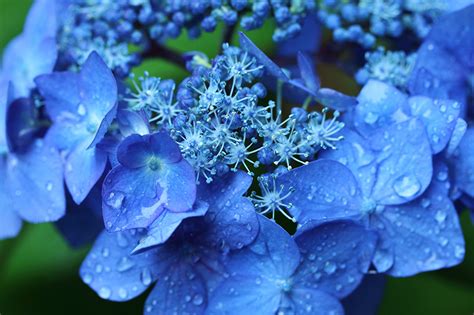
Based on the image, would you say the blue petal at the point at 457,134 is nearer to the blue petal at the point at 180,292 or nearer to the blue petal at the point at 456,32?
the blue petal at the point at 456,32

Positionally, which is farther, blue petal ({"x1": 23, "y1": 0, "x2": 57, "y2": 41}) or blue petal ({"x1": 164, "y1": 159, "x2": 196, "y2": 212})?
blue petal ({"x1": 23, "y1": 0, "x2": 57, "y2": 41})

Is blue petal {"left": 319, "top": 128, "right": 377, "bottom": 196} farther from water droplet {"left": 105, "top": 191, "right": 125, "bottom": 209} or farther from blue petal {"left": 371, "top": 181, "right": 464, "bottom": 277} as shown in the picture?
water droplet {"left": 105, "top": 191, "right": 125, "bottom": 209}

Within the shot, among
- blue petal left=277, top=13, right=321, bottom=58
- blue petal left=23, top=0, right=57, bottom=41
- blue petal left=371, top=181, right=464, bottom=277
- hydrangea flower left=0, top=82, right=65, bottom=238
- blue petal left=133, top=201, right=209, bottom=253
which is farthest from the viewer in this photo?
blue petal left=277, top=13, right=321, bottom=58

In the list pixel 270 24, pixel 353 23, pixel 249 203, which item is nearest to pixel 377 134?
pixel 249 203

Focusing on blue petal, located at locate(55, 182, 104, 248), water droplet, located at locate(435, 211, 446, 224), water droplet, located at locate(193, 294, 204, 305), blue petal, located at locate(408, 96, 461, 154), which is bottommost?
blue petal, located at locate(55, 182, 104, 248)

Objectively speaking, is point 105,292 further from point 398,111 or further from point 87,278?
point 398,111

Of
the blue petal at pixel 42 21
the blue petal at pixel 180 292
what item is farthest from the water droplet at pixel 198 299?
the blue petal at pixel 42 21

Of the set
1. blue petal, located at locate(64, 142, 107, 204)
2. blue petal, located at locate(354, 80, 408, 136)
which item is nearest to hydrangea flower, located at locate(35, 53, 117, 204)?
blue petal, located at locate(64, 142, 107, 204)
